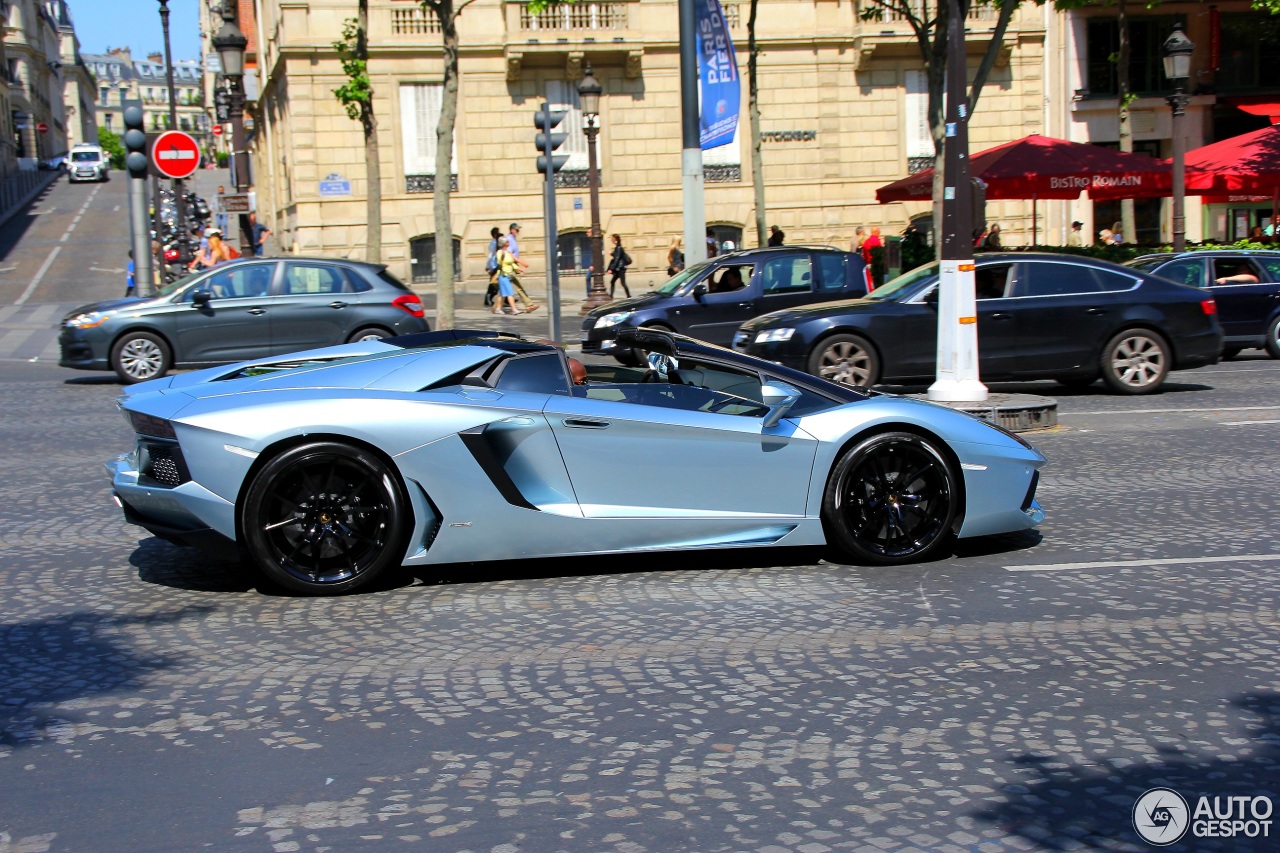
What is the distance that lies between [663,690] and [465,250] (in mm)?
31433

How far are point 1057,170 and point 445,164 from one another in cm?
997

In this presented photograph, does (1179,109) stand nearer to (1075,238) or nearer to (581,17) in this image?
(1075,238)

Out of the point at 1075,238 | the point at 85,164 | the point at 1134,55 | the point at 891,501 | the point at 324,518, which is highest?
the point at 85,164

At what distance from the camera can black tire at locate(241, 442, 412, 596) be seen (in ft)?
19.4

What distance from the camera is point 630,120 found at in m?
35.9

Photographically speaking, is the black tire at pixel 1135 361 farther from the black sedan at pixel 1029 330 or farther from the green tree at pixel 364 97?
the green tree at pixel 364 97

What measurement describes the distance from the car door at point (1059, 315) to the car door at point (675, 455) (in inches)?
326

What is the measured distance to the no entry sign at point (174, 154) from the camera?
19.2 meters

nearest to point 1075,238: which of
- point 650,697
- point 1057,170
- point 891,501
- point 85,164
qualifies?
point 1057,170

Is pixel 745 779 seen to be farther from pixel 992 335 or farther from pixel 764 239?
pixel 764 239

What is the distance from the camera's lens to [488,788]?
3.85 m

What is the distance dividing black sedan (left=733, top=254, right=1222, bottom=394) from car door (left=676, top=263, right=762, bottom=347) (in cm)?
348

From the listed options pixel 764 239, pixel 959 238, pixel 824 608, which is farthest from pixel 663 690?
pixel 764 239

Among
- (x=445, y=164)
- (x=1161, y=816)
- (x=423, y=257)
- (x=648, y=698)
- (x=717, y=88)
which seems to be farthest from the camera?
(x=423, y=257)
